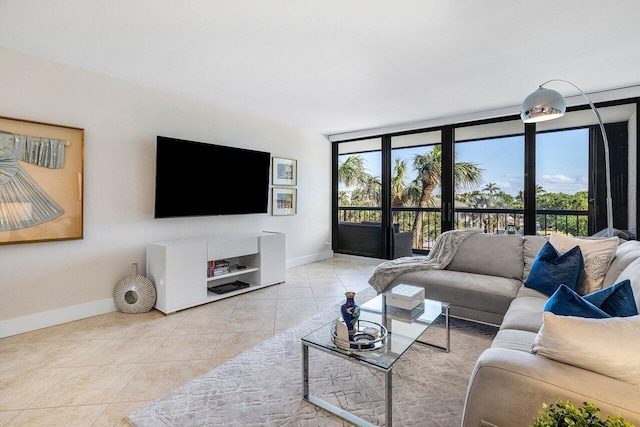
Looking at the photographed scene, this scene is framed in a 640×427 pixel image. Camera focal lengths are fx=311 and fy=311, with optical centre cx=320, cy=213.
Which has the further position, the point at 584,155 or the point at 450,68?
the point at 584,155

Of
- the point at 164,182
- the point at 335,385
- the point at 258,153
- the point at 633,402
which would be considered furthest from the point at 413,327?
the point at 258,153

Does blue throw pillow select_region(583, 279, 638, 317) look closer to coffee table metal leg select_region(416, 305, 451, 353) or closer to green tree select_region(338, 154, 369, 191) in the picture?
coffee table metal leg select_region(416, 305, 451, 353)

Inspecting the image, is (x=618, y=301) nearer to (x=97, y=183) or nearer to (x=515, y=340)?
(x=515, y=340)

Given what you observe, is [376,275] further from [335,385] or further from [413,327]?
[335,385]

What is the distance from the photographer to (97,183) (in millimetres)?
3004

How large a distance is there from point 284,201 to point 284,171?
0.47 m

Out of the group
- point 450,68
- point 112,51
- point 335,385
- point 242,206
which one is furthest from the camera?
point 242,206

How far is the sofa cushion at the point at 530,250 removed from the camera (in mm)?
2798

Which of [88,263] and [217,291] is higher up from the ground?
[88,263]

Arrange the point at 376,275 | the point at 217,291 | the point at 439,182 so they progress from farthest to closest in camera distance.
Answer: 1. the point at 439,182
2. the point at 217,291
3. the point at 376,275

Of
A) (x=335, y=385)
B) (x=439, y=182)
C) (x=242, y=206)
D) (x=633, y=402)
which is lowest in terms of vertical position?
(x=335, y=385)

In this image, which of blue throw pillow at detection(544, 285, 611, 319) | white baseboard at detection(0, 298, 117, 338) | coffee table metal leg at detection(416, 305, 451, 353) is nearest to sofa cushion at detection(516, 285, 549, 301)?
coffee table metal leg at detection(416, 305, 451, 353)

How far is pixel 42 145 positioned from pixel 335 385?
10.0 feet

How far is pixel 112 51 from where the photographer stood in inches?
101
